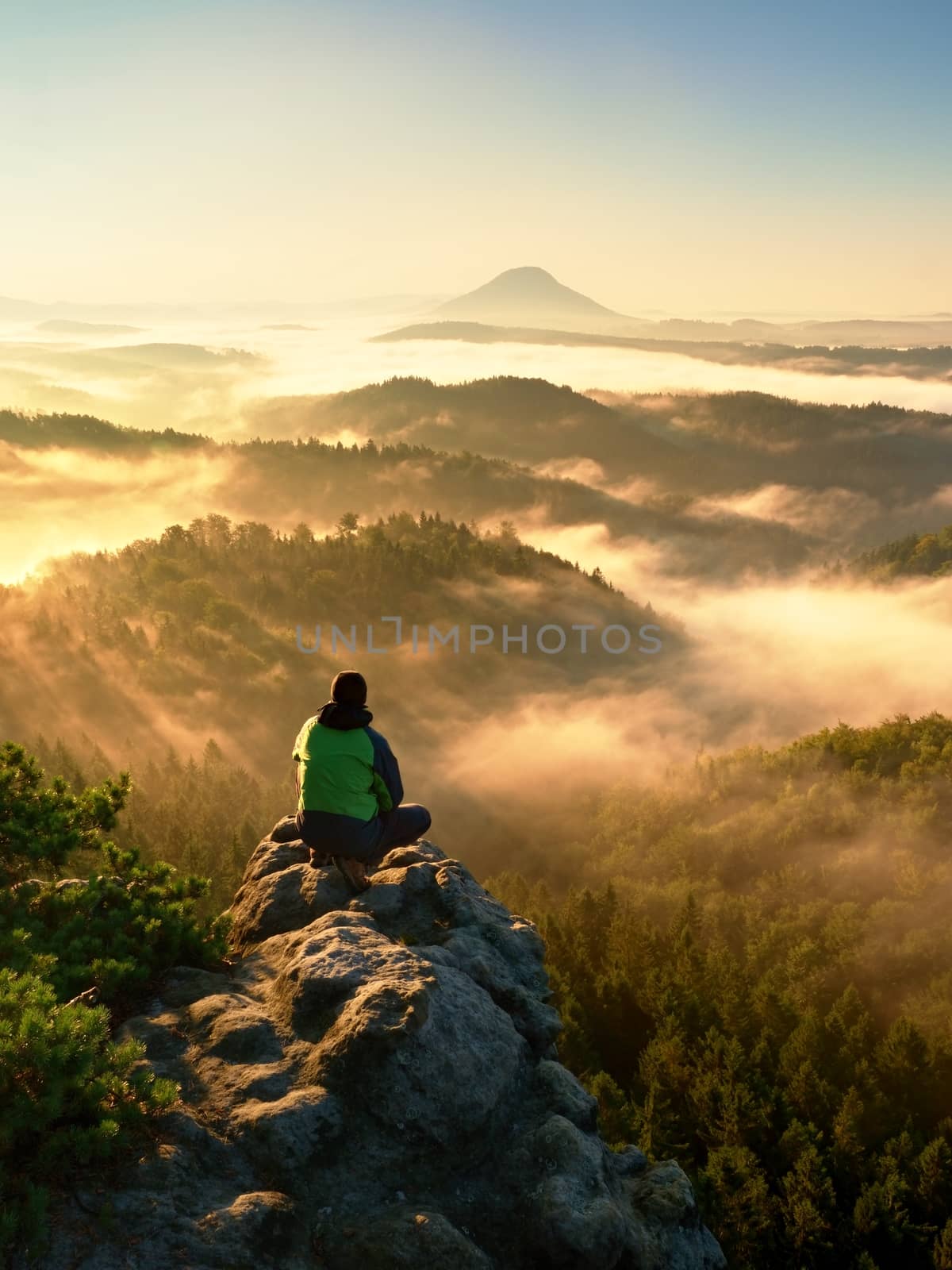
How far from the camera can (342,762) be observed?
1611 centimetres

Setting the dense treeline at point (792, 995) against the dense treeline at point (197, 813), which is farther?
the dense treeline at point (197, 813)

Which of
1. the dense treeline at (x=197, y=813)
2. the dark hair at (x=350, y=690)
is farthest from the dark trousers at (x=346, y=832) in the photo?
the dense treeline at (x=197, y=813)

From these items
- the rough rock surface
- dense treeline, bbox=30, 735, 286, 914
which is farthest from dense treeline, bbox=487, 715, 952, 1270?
the rough rock surface

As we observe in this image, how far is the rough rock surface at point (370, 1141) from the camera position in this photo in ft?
32.3

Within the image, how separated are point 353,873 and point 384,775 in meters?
2.17

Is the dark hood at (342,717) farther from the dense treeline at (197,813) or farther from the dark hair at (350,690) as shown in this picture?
the dense treeline at (197,813)

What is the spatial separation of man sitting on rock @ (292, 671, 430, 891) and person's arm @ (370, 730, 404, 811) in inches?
0.6

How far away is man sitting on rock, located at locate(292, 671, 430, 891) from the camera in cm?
1611

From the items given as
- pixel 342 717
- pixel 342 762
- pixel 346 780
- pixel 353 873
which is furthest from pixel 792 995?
pixel 342 717

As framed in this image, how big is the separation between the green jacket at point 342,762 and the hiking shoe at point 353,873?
1200 mm

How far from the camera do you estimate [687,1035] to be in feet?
188

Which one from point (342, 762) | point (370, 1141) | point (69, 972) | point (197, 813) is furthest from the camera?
point (197, 813)

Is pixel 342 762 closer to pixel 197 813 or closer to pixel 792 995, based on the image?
pixel 792 995

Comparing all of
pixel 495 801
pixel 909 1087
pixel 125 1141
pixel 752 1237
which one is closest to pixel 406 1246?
pixel 125 1141
